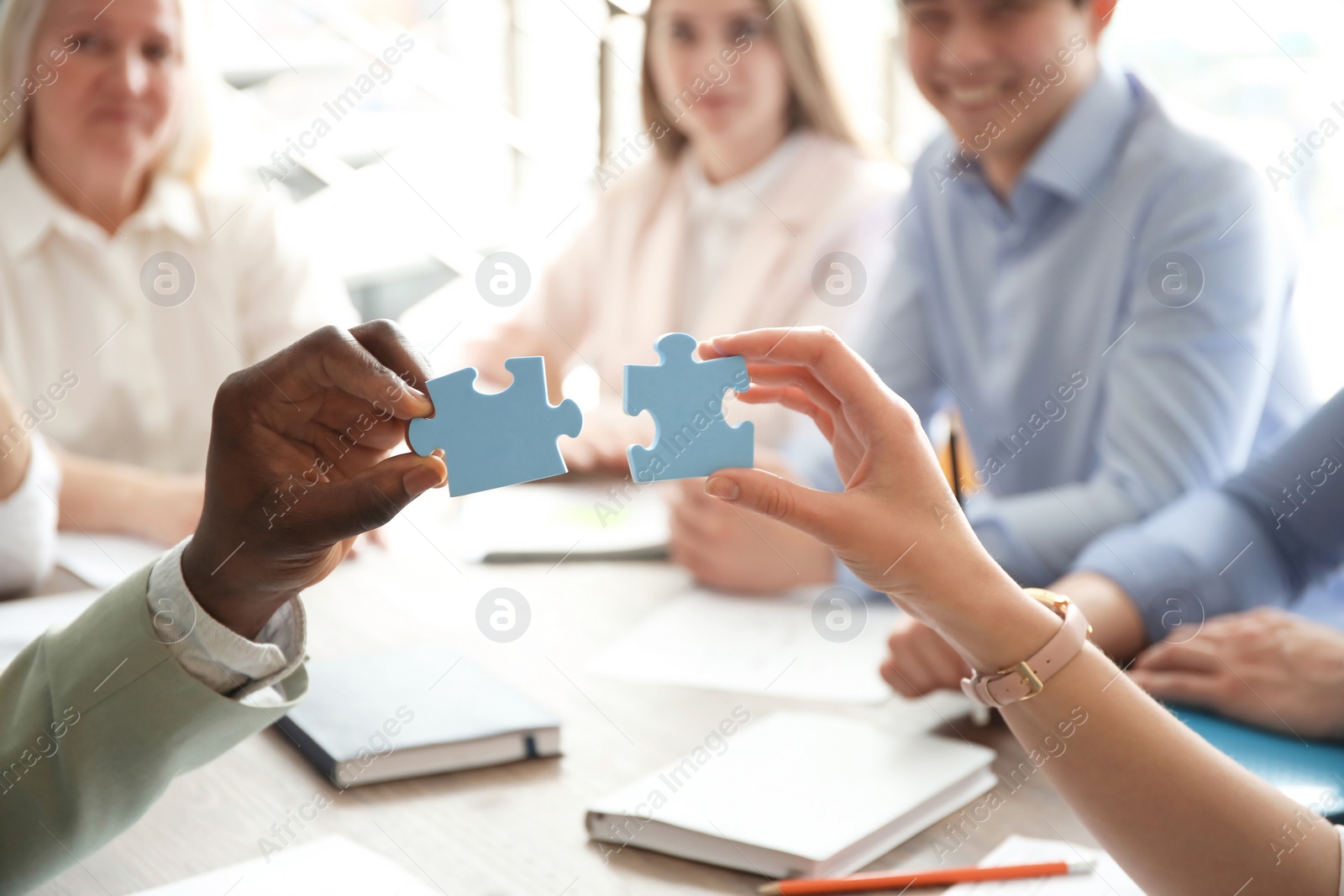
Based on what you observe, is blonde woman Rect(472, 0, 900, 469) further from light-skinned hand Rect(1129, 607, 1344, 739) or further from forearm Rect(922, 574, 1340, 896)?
forearm Rect(922, 574, 1340, 896)

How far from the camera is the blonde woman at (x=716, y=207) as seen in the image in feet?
10.3

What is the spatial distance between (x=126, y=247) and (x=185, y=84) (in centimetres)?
43

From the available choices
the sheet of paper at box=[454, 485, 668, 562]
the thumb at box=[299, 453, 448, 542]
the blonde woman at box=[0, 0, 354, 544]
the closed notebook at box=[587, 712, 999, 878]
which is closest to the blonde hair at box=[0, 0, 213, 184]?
the blonde woman at box=[0, 0, 354, 544]

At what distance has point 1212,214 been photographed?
2072 mm

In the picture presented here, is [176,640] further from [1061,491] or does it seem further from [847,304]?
[847,304]

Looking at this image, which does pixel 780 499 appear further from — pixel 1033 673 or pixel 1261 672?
pixel 1261 672

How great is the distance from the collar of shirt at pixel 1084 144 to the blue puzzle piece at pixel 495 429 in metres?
1.42

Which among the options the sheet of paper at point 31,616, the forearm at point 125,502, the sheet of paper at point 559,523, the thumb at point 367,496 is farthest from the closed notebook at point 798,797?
the forearm at point 125,502

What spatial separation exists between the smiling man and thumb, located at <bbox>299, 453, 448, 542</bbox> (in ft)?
3.19

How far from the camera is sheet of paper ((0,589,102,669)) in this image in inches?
63.5

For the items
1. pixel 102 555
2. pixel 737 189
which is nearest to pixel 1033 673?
pixel 102 555

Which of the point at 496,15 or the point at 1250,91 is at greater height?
the point at 1250,91

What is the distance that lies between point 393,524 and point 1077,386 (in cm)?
146

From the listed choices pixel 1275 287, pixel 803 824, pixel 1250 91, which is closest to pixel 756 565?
pixel 803 824
